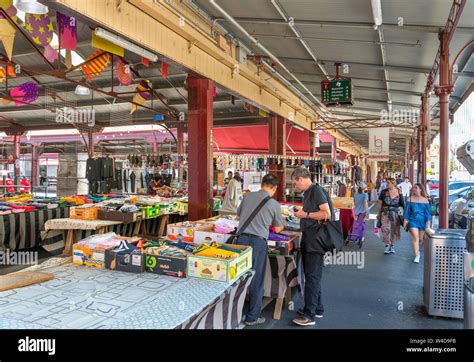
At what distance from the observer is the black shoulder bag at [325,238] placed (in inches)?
155

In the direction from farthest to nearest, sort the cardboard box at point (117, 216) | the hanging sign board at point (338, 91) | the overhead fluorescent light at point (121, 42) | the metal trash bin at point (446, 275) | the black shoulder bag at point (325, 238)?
the hanging sign board at point (338, 91) < the cardboard box at point (117, 216) < the metal trash bin at point (446, 275) < the overhead fluorescent light at point (121, 42) < the black shoulder bag at point (325, 238)

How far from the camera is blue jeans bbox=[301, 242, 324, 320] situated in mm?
4012

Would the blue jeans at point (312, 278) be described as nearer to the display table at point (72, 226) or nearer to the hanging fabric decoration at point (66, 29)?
the display table at point (72, 226)

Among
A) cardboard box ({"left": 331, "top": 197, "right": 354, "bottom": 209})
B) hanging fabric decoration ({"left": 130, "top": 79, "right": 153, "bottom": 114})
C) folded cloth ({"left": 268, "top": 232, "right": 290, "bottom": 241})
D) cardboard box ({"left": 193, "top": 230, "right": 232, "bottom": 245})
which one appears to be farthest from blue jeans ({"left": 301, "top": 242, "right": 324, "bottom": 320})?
hanging fabric decoration ({"left": 130, "top": 79, "right": 153, "bottom": 114})

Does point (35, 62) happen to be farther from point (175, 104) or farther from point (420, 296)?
point (420, 296)

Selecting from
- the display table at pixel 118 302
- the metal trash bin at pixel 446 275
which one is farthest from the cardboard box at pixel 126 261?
the metal trash bin at pixel 446 275

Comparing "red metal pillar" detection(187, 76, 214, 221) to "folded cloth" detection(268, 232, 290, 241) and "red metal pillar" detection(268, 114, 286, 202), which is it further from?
"red metal pillar" detection(268, 114, 286, 202)

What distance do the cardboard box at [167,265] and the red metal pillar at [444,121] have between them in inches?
166

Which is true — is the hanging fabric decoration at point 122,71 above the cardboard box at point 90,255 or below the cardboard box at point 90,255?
above

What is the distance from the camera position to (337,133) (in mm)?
20562

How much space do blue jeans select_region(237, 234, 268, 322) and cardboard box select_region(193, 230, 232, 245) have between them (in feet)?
1.70

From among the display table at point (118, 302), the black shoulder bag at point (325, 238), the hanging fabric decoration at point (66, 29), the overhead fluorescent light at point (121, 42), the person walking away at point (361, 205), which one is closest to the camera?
the display table at point (118, 302)

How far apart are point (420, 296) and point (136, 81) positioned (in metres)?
9.54

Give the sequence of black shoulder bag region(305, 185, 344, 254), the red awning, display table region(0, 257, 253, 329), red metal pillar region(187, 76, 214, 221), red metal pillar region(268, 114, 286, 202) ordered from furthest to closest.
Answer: the red awning → red metal pillar region(268, 114, 286, 202) → red metal pillar region(187, 76, 214, 221) → black shoulder bag region(305, 185, 344, 254) → display table region(0, 257, 253, 329)
